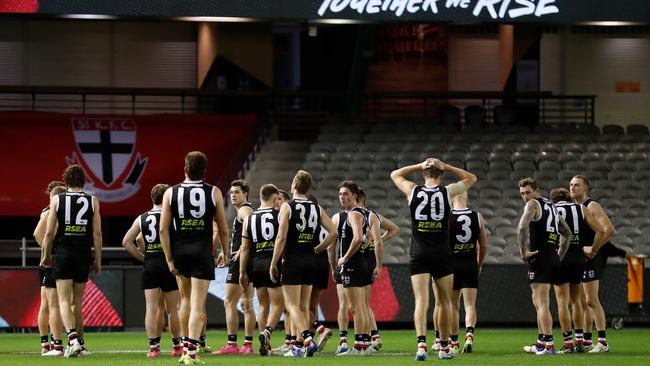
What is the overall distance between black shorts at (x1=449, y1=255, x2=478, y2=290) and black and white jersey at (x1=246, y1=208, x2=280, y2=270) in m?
2.38

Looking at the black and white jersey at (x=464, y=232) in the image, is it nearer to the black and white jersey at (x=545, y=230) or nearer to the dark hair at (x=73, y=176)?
the black and white jersey at (x=545, y=230)

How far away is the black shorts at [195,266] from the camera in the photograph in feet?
47.2

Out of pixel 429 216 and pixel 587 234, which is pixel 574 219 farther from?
pixel 429 216

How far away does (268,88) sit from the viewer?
32.1 meters

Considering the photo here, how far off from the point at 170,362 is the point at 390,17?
13.2 m

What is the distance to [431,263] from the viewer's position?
15.3m

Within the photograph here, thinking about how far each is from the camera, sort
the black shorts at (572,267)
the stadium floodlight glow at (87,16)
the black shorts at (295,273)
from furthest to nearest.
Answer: the stadium floodlight glow at (87,16), the black shorts at (572,267), the black shorts at (295,273)

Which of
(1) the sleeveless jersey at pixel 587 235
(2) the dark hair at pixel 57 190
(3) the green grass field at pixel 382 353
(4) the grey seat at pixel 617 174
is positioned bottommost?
(3) the green grass field at pixel 382 353

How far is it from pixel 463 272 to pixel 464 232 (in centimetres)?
49

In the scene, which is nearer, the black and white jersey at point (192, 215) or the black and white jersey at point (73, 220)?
the black and white jersey at point (192, 215)

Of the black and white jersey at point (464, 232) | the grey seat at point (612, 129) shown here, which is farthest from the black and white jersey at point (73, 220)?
the grey seat at point (612, 129)

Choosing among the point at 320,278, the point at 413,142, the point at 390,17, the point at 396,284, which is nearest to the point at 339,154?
the point at 413,142

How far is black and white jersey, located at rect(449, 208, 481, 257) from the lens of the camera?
1727 cm

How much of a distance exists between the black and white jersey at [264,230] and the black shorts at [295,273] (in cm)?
63
